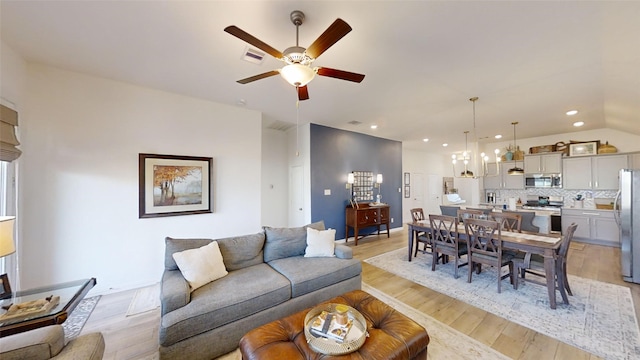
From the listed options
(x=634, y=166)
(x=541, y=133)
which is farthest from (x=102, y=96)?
(x=634, y=166)

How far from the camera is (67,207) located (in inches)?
111

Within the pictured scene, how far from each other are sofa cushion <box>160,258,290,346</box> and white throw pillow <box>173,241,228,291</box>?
0.23 feet

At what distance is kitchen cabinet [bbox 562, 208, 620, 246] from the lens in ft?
15.7

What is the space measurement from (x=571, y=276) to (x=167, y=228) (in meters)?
6.22

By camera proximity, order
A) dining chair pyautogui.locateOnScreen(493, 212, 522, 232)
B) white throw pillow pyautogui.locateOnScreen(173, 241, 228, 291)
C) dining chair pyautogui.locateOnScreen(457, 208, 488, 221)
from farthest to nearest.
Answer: dining chair pyautogui.locateOnScreen(457, 208, 488, 221), dining chair pyautogui.locateOnScreen(493, 212, 522, 232), white throw pillow pyautogui.locateOnScreen(173, 241, 228, 291)

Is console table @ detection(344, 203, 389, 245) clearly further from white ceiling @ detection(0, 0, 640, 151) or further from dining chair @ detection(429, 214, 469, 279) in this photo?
white ceiling @ detection(0, 0, 640, 151)

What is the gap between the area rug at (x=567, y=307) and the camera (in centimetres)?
204

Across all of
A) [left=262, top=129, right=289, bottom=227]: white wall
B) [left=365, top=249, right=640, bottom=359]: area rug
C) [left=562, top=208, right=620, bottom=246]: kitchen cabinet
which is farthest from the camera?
[left=262, top=129, right=289, bottom=227]: white wall

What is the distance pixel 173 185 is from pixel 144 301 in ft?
5.21

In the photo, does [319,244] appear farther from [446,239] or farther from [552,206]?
[552,206]

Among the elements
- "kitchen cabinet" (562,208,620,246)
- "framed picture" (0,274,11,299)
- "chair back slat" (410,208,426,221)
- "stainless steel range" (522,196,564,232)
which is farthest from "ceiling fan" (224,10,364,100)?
"kitchen cabinet" (562,208,620,246)

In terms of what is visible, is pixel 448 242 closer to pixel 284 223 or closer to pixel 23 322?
pixel 284 223

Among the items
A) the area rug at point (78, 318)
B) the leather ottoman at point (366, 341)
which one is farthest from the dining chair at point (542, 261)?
the area rug at point (78, 318)

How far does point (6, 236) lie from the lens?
1567 mm
